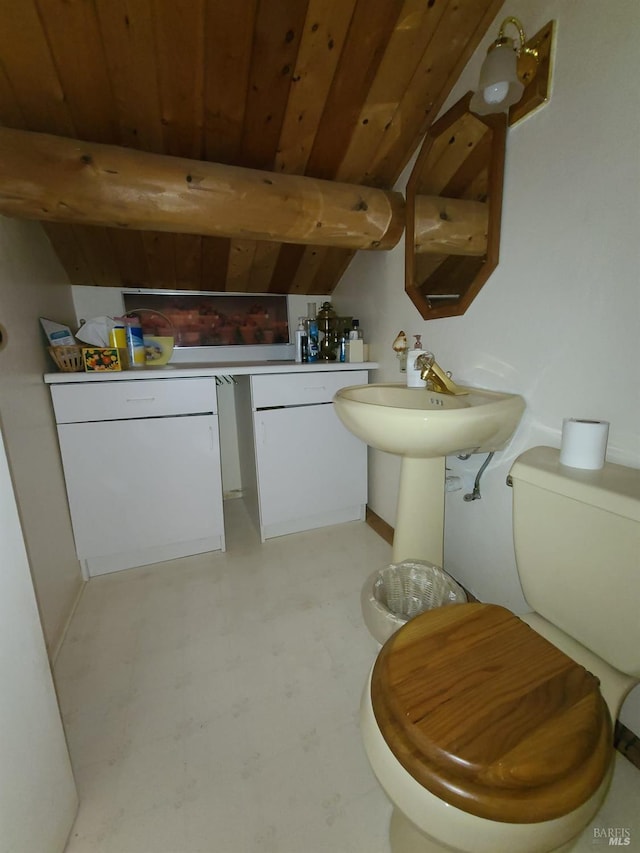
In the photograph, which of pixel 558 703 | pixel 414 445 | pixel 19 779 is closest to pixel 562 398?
pixel 414 445

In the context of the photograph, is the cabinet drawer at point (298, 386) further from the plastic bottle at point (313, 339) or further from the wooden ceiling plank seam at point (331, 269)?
the wooden ceiling plank seam at point (331, 269)

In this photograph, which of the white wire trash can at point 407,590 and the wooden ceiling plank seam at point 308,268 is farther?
the wooden ceiling plank seam at point 308,268

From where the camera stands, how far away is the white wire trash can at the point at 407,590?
103cm

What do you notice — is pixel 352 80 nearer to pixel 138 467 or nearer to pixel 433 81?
pixel 433 81

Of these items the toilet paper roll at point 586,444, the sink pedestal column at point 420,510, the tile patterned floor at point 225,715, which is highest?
Result: the toilet paper roll at point 586,444

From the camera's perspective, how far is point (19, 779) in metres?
0.56

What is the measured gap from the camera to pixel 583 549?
0.70 metres

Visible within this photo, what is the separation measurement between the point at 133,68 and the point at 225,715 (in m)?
1.90

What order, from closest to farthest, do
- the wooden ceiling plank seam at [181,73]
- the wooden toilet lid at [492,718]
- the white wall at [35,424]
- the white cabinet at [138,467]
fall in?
1. the wooden toilet lid at [492,718]
2. the wooden ceiling plank seam at [181,73]
3. the white wall at [35,424]
4. the white cabinet at [138,467]

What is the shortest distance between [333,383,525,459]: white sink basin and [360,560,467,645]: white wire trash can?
1.27 ft

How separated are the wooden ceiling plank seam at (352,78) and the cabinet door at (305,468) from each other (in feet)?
3.40

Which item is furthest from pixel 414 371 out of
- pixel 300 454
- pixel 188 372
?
pixel 188 372

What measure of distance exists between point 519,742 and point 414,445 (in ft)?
1.95
